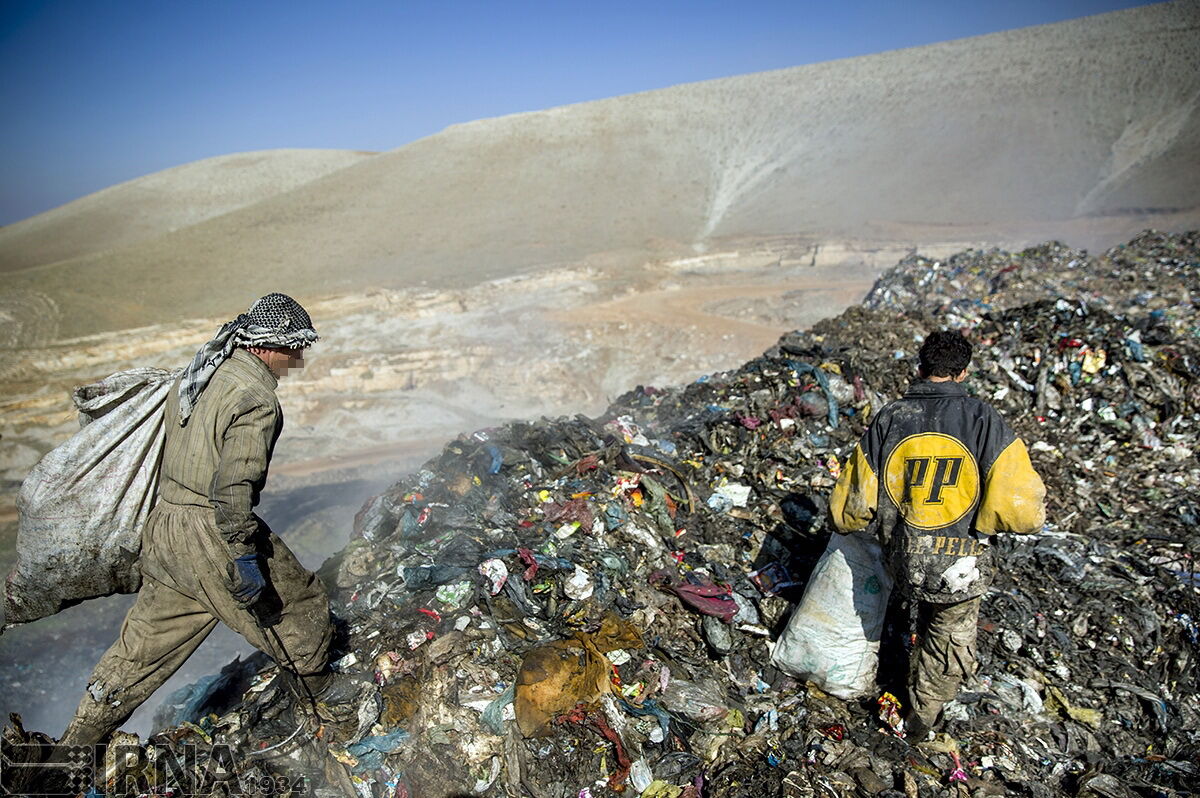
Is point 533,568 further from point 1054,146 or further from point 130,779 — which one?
point 1054,146

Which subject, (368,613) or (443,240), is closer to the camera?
(368,613)

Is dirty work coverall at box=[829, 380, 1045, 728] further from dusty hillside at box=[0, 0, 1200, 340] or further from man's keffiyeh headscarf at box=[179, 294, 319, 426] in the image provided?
dusty hillside at box=[0, 0, 1200, 340]

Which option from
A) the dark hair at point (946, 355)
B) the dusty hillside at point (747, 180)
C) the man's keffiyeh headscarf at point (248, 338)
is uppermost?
the dusty hillside at point (747, 180)

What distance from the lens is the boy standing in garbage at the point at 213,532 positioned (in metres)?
2.41

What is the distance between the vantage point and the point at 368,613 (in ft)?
11.2

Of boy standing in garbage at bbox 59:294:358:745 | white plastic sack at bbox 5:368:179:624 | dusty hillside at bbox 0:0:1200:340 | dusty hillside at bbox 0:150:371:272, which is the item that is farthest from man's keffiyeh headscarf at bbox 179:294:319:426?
dusty hillside at bbox 0:150:371:272

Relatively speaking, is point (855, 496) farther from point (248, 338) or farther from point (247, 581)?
point (248, 338)

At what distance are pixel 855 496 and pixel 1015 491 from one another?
59 cm

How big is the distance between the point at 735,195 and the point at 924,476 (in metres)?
27.4

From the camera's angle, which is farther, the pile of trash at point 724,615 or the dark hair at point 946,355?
the pile of trash at point 724,615

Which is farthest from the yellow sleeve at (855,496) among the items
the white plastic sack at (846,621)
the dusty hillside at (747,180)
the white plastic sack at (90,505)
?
the dusty hillside at (747,180)

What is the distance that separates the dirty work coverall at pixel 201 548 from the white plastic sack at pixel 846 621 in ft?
7.66

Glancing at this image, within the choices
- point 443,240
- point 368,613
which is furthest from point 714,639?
point 443,240

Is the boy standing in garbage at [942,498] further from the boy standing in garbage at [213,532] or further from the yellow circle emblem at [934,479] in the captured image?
the boy standing in garbage at [213,532]
